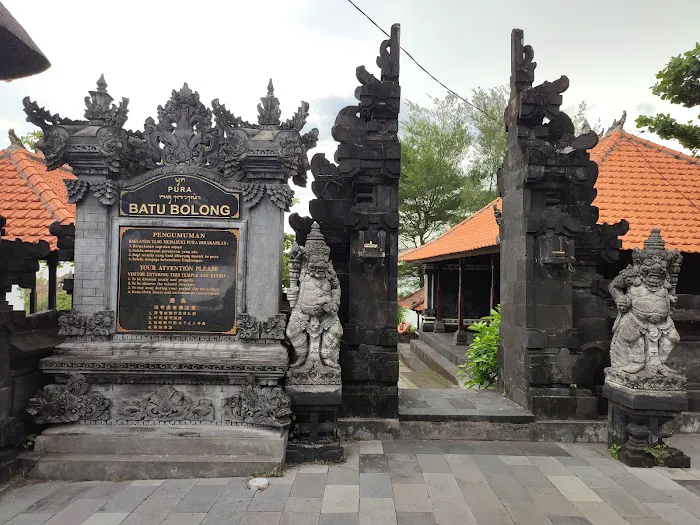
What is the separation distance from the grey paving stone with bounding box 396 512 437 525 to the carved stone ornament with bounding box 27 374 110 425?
3712mm

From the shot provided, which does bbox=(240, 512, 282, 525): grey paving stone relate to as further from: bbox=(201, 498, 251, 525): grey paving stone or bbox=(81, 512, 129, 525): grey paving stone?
bbox=(81, 512, 129, 525): grey paving stone

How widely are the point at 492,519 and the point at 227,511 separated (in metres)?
2.58

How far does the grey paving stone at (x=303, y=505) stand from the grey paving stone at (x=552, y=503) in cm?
227

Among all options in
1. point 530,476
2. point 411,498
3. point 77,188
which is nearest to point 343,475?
point 411,498

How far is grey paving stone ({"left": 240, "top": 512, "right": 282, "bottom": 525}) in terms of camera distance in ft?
14.0

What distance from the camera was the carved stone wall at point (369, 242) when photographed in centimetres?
629

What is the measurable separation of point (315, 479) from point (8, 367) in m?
3.73

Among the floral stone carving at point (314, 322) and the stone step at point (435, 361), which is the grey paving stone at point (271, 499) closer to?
the floral stone carving at point (314, 322)

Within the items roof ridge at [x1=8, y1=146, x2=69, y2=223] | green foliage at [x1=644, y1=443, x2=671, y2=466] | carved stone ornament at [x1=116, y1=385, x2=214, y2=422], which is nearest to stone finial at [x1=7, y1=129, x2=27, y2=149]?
roof ridge at [x1=8, y1=146, x2=69, y2=223]

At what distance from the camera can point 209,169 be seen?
5.95 meters

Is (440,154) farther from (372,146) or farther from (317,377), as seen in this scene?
(317,377)

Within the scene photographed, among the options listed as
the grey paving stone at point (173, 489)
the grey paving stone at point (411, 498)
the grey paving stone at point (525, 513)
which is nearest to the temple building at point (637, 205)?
the grey paving stone at point (525, 513)

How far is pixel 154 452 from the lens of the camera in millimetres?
5379

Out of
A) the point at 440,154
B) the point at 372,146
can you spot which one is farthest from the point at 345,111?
the point at 440,154
